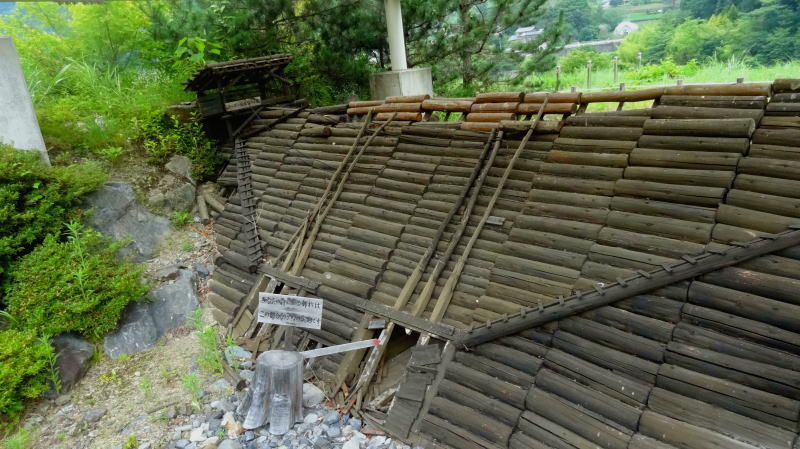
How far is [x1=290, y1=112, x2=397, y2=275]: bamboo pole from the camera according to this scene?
8086mm

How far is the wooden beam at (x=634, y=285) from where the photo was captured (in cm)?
468

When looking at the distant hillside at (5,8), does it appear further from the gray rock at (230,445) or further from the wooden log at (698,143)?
the wooden log at (698,143)

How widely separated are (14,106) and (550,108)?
9.78 metres

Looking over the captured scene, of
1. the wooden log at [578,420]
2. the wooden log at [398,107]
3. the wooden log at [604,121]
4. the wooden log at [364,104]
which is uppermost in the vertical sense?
the wooden log at [364,104]

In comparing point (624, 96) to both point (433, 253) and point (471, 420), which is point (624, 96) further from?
point (471, 420)

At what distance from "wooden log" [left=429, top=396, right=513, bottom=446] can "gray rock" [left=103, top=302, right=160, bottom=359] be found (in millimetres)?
5413

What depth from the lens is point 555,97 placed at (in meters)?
7.54

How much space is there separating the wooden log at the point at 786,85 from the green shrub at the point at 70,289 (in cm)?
987

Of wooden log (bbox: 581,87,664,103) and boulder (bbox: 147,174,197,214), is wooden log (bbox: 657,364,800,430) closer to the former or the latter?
wooden log (bbox: 581,87,664,103)

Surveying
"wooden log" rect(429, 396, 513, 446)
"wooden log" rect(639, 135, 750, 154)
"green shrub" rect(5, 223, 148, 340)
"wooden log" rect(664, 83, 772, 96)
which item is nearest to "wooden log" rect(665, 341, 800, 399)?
"wooden log" rect(429, 396, 513, 446)

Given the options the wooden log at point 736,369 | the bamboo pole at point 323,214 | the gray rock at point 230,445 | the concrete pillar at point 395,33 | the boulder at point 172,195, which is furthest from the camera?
the concrete pillar at point 395,33

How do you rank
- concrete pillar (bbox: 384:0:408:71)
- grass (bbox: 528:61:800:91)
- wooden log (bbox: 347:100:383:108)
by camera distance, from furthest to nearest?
1. grass (bbox: 528:61:800:91)
2. concrete pillar (bbox: 384:0:408:71)
3. wooden log (bbox: 347:100:383:108)

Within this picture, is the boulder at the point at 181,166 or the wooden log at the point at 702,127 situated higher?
the boulder at the point at 181,166

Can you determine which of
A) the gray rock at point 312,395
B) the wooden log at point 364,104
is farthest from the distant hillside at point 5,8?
the gray rock at point 312,395
